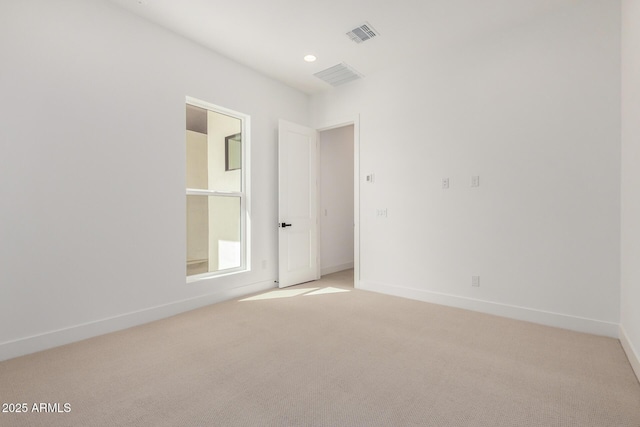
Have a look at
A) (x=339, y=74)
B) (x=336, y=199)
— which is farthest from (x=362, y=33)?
(x=336, y=199)

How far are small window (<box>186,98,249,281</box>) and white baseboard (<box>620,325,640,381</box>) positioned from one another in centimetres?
383

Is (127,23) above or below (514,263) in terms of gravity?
above

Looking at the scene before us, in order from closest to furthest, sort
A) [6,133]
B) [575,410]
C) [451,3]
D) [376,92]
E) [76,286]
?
1. [575,410]
2. [6,133]
3. [76,286]
4. [451,3]
5. [376,92]

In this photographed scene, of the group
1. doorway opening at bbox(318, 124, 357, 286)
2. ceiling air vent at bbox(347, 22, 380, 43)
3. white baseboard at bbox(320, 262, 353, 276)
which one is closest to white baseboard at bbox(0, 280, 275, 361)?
white baseboard at bbox(320, 262, 353, 276)

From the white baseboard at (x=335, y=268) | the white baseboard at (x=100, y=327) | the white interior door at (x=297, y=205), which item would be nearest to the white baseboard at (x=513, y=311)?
the white interior door at (x=297, y=205)

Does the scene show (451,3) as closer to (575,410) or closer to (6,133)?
(575,410)

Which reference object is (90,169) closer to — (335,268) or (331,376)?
(331,376)

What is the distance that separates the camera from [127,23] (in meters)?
2.98

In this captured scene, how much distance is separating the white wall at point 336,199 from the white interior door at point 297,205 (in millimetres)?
652

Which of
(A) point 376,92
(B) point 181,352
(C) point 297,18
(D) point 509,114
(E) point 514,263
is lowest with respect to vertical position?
(B) point 181,352

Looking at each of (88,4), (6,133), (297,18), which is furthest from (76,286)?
(297,18)

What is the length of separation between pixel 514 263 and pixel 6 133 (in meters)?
4.64

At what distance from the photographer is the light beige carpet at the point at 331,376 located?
1649 mm

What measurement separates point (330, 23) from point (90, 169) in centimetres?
270
